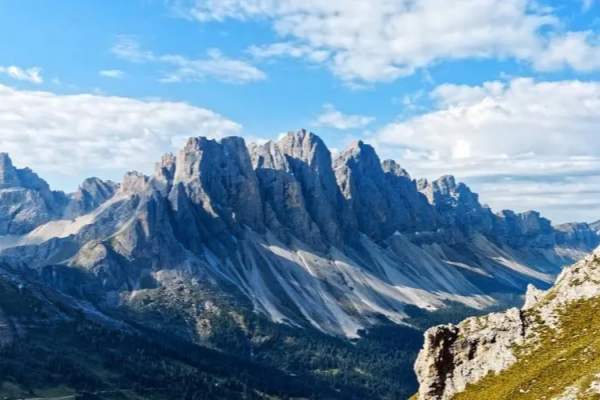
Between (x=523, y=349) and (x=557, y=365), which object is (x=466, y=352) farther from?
(x=557, y=365)

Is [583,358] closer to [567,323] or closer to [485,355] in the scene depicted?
[567,323]

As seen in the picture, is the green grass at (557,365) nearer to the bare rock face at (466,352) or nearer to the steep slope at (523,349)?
the steep slope at (523,349)

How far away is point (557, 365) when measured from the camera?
60844mm

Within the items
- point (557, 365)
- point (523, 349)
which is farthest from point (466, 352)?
point (557, 365)

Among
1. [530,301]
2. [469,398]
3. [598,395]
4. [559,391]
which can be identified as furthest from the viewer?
[530,301]

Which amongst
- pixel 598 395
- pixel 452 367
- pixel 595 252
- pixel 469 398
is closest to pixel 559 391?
pixel 598 395

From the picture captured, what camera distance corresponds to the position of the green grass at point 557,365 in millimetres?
57594

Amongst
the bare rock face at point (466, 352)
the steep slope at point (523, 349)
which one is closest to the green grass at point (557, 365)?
the steep slope at point (523, 349)

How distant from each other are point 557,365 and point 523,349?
5.93 m

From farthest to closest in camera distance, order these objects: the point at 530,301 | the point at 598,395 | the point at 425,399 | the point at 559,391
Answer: the point at 530,301 < the point at 425,399 < the point at 559,391 < the point at 598,395

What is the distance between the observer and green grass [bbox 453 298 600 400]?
5759cm

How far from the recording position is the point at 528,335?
68.1 meters

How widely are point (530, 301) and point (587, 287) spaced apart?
508 inches

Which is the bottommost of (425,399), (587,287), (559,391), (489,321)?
(425,399)
